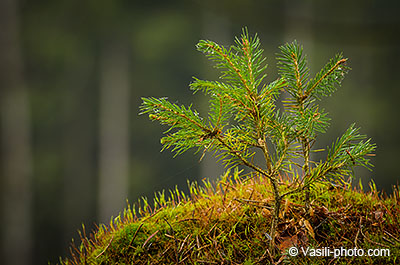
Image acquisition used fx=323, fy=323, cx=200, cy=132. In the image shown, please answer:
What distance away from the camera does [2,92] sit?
15.3 ft

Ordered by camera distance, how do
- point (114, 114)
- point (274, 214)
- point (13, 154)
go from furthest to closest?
point (114, 114), point (13, 154), point (274, 214)

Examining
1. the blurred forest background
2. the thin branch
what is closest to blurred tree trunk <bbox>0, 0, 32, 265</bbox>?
the blurred forest background

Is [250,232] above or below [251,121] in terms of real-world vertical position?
below

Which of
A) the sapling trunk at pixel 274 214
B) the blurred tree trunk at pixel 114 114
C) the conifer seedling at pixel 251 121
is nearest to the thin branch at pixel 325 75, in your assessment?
the conifer seedling at pixel 251 121

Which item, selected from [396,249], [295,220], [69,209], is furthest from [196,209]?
[69,209]

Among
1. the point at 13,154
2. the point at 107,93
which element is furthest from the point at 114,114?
the point at 13,154

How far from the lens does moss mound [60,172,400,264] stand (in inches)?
26.0

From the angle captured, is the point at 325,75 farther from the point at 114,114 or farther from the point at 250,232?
the point at 114,114

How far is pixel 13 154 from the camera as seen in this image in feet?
15.2

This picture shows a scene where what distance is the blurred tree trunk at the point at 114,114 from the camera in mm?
6020

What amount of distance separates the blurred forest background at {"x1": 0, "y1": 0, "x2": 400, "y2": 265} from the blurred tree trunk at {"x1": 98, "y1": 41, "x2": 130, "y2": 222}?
0.02 m

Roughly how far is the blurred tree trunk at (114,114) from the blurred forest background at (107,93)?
21 millimetres

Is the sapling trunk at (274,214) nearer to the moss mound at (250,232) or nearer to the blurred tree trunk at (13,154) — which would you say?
the moss mound at (250,232)

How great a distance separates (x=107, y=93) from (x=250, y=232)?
19.6 feet
